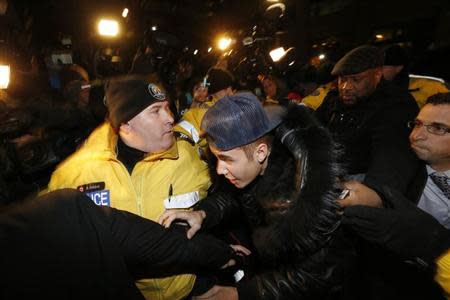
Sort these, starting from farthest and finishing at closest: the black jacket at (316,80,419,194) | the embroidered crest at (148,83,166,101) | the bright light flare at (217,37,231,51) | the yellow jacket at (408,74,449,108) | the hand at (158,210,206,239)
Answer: the bright light flare at (217,37,231,51)
the yellow jacket at (408,74,449,108)
the black jacket at (316,80,419,194)
the embroidered crest at (148,83,166,101)
the hand at (158,210,206,239)

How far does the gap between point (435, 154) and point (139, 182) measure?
6.76 ft

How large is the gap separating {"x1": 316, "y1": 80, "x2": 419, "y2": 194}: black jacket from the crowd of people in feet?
0.04

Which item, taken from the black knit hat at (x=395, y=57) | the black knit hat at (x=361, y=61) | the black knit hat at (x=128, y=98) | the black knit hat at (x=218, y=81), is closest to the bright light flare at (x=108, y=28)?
the black knit hat at (x=218, y=81)

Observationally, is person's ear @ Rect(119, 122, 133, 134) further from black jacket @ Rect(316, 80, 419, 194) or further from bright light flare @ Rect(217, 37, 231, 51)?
bright light flare @ Rect(217, 37, 231, 51)

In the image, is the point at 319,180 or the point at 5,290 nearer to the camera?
the point at 5,290

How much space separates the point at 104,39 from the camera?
7793 millimetres

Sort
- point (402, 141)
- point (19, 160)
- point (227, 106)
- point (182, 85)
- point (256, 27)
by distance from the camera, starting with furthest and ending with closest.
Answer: point (182, 85)
point (256, 27)
point (19, 160)
point (402, 141)
point (227, 106)

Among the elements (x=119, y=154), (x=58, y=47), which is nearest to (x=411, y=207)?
(x=119, y=154)

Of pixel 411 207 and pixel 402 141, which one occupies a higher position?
pixel 402 141

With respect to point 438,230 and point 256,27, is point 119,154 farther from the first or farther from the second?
point 256,27

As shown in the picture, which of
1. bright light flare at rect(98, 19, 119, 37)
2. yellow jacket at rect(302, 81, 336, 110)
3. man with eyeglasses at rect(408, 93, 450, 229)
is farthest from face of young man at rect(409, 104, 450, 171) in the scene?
bright light flare at rect(98, 19, 119, 37)

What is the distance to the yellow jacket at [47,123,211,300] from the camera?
1864mm

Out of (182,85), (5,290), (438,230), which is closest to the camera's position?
(5,290)

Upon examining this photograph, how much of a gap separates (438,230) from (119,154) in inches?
79.7
